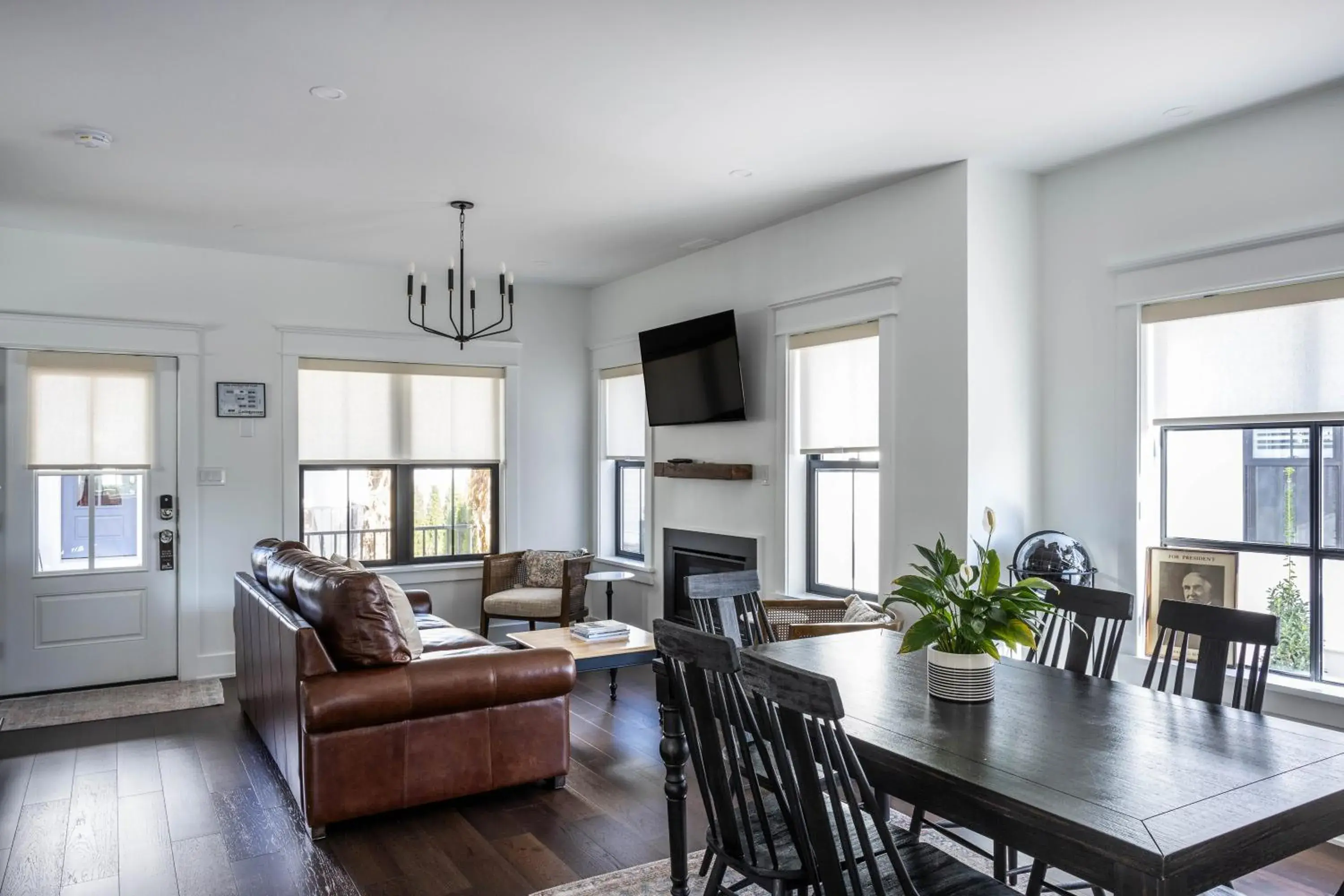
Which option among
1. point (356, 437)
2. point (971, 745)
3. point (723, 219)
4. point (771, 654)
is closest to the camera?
point (971, 745)

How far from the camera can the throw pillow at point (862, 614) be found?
13.5ft

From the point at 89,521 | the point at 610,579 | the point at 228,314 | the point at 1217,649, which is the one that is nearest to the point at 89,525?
the point at 89,521

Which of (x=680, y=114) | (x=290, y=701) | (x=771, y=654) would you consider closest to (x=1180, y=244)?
(x=680, y=114)

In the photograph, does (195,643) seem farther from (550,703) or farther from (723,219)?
(723,219)

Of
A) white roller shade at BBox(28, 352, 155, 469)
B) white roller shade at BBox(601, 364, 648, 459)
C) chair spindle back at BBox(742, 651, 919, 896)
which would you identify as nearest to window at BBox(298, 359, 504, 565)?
white roller shade at BBox(601, 364, 648, 459)

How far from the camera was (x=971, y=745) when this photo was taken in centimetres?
195

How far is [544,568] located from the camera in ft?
21.3

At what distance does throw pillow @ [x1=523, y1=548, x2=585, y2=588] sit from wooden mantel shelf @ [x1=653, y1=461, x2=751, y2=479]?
863 millimetres

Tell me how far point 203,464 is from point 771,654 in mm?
4442

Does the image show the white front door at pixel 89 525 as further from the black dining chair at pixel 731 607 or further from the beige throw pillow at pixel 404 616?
the black dining chair at pixel 731 607

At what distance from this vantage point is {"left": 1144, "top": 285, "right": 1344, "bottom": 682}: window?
11.0ft

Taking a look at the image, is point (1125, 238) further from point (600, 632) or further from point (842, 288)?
point (600, 632)

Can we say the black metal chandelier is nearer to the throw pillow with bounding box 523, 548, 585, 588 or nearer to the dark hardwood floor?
the throw pillow with bounding box 523, 548, 585, 588

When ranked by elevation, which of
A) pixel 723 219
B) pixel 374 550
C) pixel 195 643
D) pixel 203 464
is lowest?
pixel 195 643
